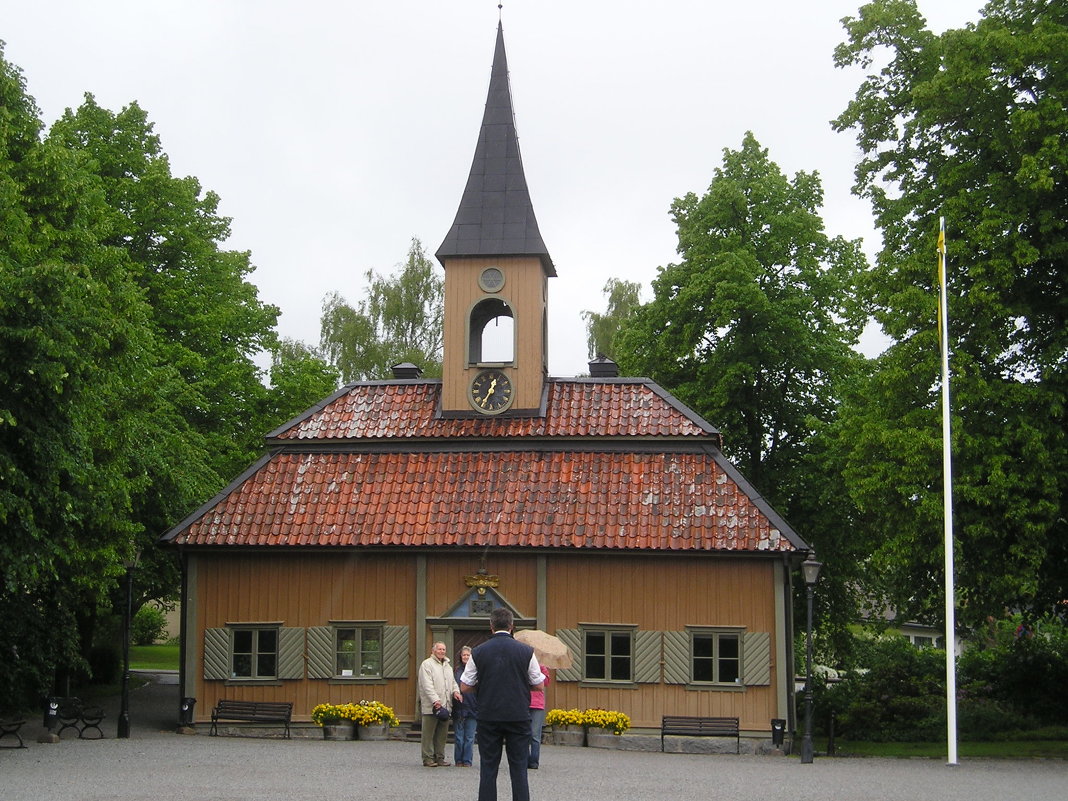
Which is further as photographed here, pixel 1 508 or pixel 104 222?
pixel 104 222

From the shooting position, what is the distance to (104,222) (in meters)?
27.0

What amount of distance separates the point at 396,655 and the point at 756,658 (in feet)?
20.6

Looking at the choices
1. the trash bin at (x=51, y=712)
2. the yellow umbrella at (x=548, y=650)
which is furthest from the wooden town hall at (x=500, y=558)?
the yellow umbrella at (x=548, y=650)

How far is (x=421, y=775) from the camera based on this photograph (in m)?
16.8

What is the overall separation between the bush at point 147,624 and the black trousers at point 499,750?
131 ft

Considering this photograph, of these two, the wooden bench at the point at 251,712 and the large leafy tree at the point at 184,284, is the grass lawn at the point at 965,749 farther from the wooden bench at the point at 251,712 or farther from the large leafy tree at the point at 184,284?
the large leafy tree at the point at 184,284

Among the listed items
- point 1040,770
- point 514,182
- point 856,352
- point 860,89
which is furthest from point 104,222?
point 1040,770

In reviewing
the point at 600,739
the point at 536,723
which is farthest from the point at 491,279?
the point at 536,723

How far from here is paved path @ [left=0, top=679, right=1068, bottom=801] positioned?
49.8 feet

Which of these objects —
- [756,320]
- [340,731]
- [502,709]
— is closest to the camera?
[502,709]

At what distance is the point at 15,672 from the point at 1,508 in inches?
286

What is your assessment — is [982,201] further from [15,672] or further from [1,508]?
[15,672]

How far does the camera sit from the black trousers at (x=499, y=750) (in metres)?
11.0

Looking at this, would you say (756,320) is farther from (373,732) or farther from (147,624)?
(147,624)
